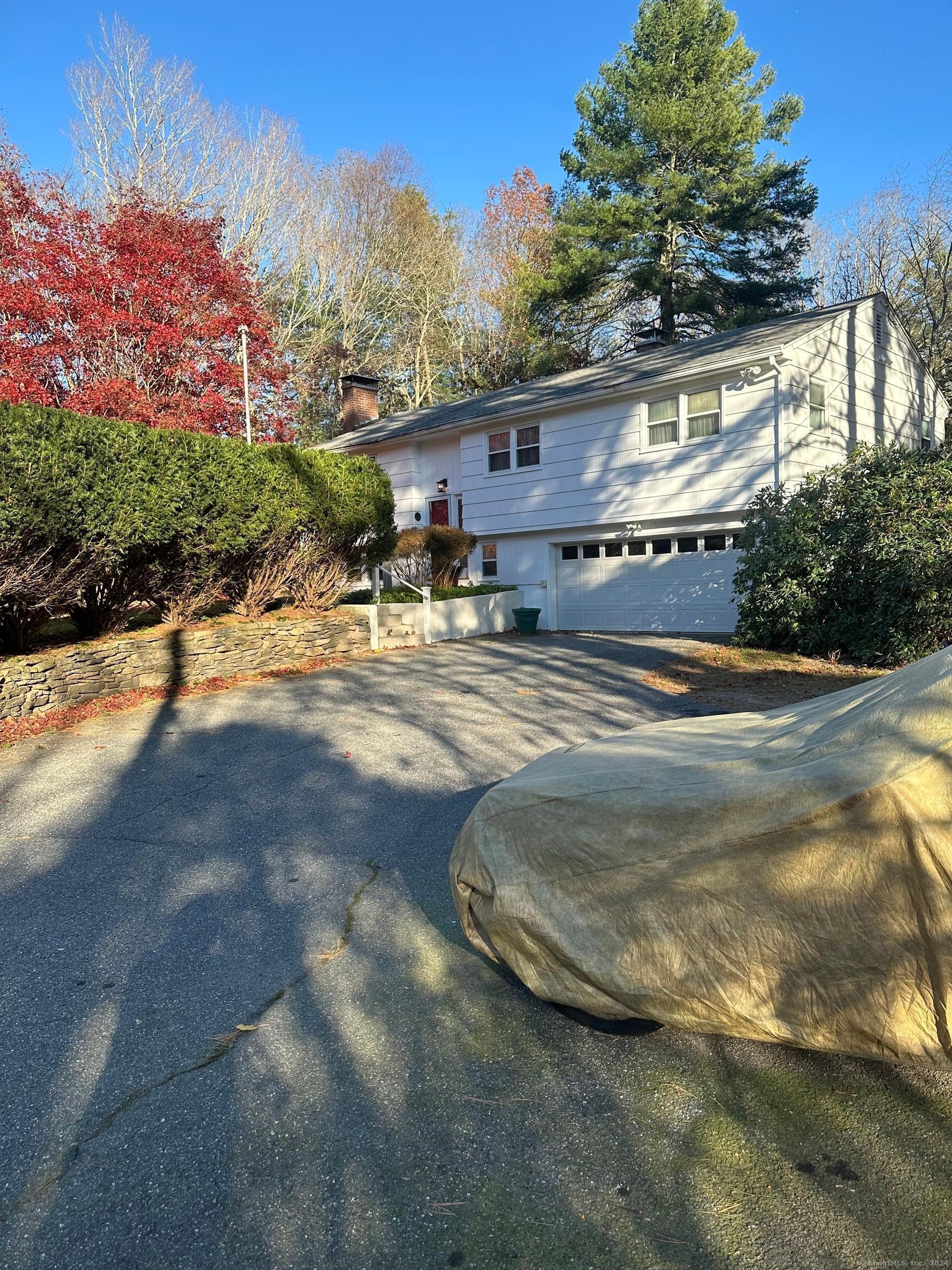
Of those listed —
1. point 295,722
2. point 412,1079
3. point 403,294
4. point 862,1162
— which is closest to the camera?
point 862,1162

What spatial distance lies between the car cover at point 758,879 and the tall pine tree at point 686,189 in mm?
25119

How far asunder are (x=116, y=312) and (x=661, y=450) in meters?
11.9

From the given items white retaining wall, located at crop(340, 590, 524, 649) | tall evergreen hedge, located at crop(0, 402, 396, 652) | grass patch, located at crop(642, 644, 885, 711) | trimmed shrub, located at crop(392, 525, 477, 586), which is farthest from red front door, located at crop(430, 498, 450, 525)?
grass patch, located at crop(642, 644, 885, 711)

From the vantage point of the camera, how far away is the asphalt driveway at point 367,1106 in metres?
1.94

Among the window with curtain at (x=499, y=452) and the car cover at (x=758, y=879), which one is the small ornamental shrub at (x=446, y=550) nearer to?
the window with curtain at (x=499, y=452)

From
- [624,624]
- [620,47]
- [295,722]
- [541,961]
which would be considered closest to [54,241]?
[295,722]

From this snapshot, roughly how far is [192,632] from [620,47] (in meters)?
27.2

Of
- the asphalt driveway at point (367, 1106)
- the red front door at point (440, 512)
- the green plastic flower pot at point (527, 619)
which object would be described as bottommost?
the asphalt driveway at point (367, 1106)

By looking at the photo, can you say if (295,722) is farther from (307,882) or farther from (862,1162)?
(862,1162)

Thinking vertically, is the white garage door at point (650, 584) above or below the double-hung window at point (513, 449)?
below

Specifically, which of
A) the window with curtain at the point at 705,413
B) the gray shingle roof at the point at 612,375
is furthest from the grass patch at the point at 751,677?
the gray shingle roof at the point at 612,375

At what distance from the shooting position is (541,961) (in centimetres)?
271

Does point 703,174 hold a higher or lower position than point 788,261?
higher

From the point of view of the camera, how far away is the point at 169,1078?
103 inches
